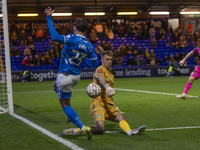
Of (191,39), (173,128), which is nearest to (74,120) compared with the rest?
(173,128)

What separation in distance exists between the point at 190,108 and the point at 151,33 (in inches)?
953

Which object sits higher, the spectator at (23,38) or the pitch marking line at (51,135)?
the spectator at (23,38)

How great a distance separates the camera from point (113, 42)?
104ft

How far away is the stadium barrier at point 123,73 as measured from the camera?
81.8 ft

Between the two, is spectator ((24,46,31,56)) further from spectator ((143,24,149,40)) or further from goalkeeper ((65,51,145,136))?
goalkeeper ((65,51,145,136))

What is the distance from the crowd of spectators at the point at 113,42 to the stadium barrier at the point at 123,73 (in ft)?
3.85

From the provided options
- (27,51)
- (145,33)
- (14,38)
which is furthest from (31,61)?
(145,33)

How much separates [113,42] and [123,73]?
5.64m

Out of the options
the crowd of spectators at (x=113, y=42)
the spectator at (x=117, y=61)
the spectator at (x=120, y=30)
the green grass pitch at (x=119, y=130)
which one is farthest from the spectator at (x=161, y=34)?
the green grass pitch at (x=119, y=130)

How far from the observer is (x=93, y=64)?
5742 mm

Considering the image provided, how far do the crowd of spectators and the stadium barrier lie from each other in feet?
3.85

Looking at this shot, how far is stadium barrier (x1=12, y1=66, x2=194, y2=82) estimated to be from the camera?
24922 mm

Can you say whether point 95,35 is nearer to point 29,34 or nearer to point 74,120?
point 29,34

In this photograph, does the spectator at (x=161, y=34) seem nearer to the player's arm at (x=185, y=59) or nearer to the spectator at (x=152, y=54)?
the spectator at (x=152, y=54)
